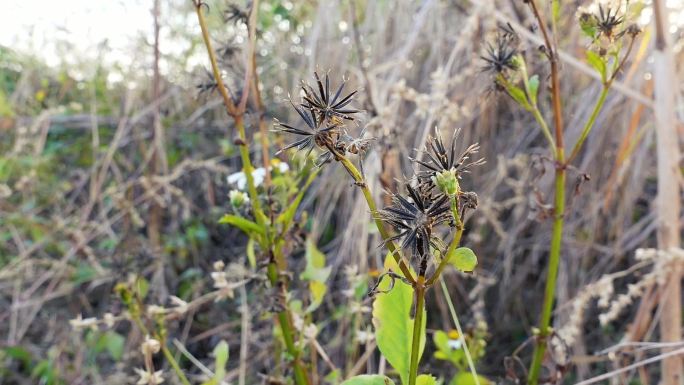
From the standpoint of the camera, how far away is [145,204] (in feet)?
5.03

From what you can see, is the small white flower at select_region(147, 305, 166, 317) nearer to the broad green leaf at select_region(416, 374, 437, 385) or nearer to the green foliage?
the broad green leaf at select_region(416, 374, 437, 385)

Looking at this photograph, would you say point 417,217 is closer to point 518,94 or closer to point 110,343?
point 518,94

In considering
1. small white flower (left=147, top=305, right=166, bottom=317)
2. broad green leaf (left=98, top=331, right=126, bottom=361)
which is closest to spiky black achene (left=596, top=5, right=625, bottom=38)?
small white flower (left=147, top=305, right=166, bottom=317)

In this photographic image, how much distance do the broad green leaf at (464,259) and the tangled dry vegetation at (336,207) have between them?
1.15ft

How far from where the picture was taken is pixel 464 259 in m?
0.42

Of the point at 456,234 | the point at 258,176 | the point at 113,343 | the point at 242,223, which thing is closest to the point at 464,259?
the point at 456,234

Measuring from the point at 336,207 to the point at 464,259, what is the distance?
3.87 ft

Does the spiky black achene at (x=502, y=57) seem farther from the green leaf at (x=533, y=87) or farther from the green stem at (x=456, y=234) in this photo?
the green stem at (x=456, y=234)

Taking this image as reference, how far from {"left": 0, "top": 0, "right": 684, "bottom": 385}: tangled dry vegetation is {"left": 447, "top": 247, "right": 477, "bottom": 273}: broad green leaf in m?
0.35

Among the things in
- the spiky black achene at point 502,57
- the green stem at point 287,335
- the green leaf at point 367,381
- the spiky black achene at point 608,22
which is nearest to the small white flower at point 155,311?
the green stem at point 287,335

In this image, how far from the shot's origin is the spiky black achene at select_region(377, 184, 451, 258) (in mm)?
384

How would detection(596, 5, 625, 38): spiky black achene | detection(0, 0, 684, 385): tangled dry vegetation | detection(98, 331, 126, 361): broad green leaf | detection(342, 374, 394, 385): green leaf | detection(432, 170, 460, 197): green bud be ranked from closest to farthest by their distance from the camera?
detection(432, 170, 460, 197): green bud < detection(342, 374, 394, 385): green leaf < detection(596, 5, 625, 38): spiky black achene < detection(0, 0, 684, 385): tangled dry vegetation < detection(98, 331, 126, 361): broad green leaf

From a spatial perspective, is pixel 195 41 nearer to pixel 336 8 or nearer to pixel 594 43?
pixel 336 8

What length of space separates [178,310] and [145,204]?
33.0 inches
